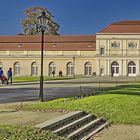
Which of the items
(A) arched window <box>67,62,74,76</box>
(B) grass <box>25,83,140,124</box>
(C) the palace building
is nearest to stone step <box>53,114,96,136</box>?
(B) grass <box>25,83,140,124</box>

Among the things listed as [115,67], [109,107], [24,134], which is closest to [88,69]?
[115,67]

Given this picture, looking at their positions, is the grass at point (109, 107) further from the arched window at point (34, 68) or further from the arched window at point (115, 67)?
the arched window at point (34, 68)

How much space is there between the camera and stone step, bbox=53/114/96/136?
1085 cm

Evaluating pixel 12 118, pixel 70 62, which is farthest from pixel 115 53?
pixel 12 118

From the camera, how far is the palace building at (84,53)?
82875mm

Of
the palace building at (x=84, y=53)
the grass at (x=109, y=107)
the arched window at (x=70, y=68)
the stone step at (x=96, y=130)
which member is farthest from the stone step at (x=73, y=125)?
the arched window at (x=70, y=68)

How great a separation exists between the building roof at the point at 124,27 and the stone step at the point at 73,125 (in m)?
69.7

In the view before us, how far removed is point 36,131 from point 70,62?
7544 cm

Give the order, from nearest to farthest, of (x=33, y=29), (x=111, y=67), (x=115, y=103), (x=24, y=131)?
(x=24, y=131)
(x=115, y=103)
(x=111, y=67)
(x=33, y=29)

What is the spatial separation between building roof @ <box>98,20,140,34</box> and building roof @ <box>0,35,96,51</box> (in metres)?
3.88

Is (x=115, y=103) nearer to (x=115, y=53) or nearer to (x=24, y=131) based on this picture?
(x=24, y=131)

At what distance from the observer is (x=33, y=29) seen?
306ft

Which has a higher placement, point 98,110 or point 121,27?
point 121,27

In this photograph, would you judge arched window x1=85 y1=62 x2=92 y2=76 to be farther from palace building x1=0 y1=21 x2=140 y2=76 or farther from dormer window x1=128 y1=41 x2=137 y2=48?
dormer window x1=128 y1=41 x2=137 y2=48
